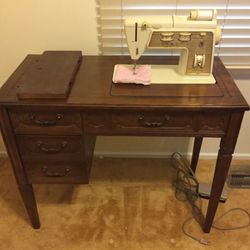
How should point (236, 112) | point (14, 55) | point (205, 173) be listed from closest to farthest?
point (236, 112) → point (14, 55) → point (205, 173)

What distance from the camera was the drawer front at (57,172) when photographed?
126 cm

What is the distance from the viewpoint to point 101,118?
112 cm

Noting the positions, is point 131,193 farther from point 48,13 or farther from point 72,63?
point 48,13

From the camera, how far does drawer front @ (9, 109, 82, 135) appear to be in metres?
1.10

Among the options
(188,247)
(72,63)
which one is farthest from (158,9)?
(188,247)

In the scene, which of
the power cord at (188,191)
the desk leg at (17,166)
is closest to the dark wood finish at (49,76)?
the desk leg at (17,166)

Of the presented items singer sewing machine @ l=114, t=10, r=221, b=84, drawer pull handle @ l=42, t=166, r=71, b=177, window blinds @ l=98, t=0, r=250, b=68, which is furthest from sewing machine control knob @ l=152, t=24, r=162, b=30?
drawer pull handle @ l=42, t=166, r=71, b=177

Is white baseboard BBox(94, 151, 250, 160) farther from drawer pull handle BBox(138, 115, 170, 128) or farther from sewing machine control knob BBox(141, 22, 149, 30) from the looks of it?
sewing machine control knob BBox(141, 22, 149, 30)

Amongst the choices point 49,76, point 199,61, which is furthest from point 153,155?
point 49,76

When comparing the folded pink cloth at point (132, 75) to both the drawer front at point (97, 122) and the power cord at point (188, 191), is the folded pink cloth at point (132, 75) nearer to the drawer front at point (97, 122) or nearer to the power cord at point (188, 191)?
the drawer front at point (97, 122)

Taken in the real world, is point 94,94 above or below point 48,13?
below

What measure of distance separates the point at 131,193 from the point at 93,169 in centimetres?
33

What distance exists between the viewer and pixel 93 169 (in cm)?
186

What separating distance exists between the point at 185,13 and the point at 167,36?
1.16ft
